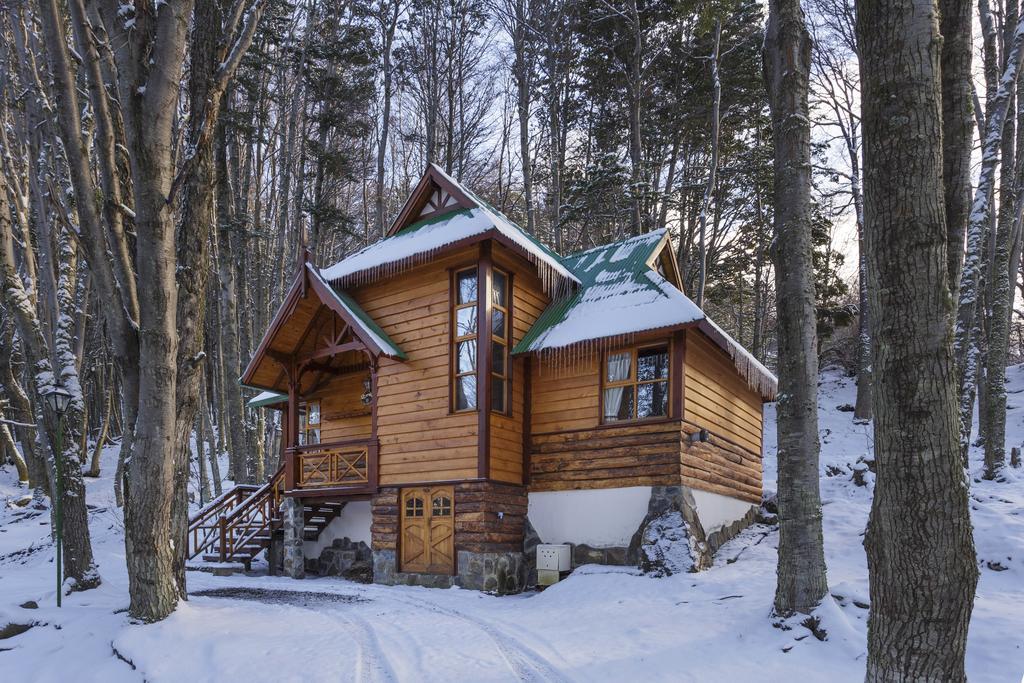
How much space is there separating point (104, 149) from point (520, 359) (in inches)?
275

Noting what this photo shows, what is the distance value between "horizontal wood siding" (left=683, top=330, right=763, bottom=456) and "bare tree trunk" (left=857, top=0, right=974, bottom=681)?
754 cm

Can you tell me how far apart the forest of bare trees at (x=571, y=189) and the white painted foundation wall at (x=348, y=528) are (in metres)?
3.15

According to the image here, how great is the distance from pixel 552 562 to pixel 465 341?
3.92 meters

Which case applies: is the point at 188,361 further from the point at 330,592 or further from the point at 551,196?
the point at 551,196

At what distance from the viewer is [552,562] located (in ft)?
35.6

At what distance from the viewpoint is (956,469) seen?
10.3ft

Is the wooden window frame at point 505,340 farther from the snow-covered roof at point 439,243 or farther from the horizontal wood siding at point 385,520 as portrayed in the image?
the horizontal wood siding at point 385,520

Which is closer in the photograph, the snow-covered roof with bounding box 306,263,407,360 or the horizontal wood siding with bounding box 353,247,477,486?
the horizontal wood siding with bounding box 353,247,477,486

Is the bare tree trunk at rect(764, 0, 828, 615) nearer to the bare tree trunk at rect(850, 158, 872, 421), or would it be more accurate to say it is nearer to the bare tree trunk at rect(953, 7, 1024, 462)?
the bare tree trunk at rect(953, 7, 1024, 462)

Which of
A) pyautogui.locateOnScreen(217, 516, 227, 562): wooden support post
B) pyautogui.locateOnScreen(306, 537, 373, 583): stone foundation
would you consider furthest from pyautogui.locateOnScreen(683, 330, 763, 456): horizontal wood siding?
pyautogui.locateOnScreen(217, 516, 227, 562): wooden support post

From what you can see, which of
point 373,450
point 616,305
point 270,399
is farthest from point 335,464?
point 616,305

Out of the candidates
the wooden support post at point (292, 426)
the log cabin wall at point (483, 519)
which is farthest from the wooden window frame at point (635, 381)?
the wooden support post at point (292, 426)

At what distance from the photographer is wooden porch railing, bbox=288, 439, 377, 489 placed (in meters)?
12.2

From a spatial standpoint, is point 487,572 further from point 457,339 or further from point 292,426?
point 292,426
